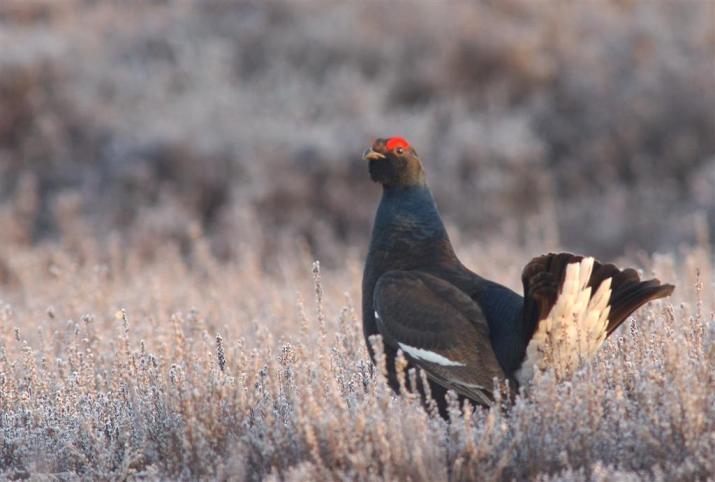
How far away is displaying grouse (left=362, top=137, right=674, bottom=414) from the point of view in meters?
4.04

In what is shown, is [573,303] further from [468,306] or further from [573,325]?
[468,306]

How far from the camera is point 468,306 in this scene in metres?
4.49

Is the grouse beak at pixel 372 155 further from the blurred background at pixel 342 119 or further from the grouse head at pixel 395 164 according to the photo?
the blurred background at pixel 342 119

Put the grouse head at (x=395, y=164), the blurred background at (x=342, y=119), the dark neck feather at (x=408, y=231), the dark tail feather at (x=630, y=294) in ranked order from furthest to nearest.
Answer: the blurred background at (x=342, y=119) → the grouse head at (x=395, y=164) → the dark neck feather at (x=408, y=231) → the dark tail feather at (x=630, y=294)

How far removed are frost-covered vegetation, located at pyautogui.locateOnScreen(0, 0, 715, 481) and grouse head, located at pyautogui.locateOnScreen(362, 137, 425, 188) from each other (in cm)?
64

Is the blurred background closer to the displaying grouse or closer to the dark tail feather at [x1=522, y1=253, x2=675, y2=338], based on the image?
the displaying grouse

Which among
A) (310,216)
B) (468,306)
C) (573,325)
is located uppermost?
(310,216)

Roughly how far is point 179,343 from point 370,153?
1.32 meters

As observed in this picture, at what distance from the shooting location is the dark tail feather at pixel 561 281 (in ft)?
13.2

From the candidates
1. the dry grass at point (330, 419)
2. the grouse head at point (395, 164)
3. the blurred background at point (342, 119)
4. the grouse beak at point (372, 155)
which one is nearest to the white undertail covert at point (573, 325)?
the dry grass at point (330, 419)

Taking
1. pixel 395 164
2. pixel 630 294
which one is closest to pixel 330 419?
pixel 630 294

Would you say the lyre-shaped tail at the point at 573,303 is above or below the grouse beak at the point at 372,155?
below

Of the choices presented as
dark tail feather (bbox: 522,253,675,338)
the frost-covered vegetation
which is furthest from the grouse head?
dark tail feather (bbox: 522,253,675,338)

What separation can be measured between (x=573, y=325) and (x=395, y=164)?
1.42m
